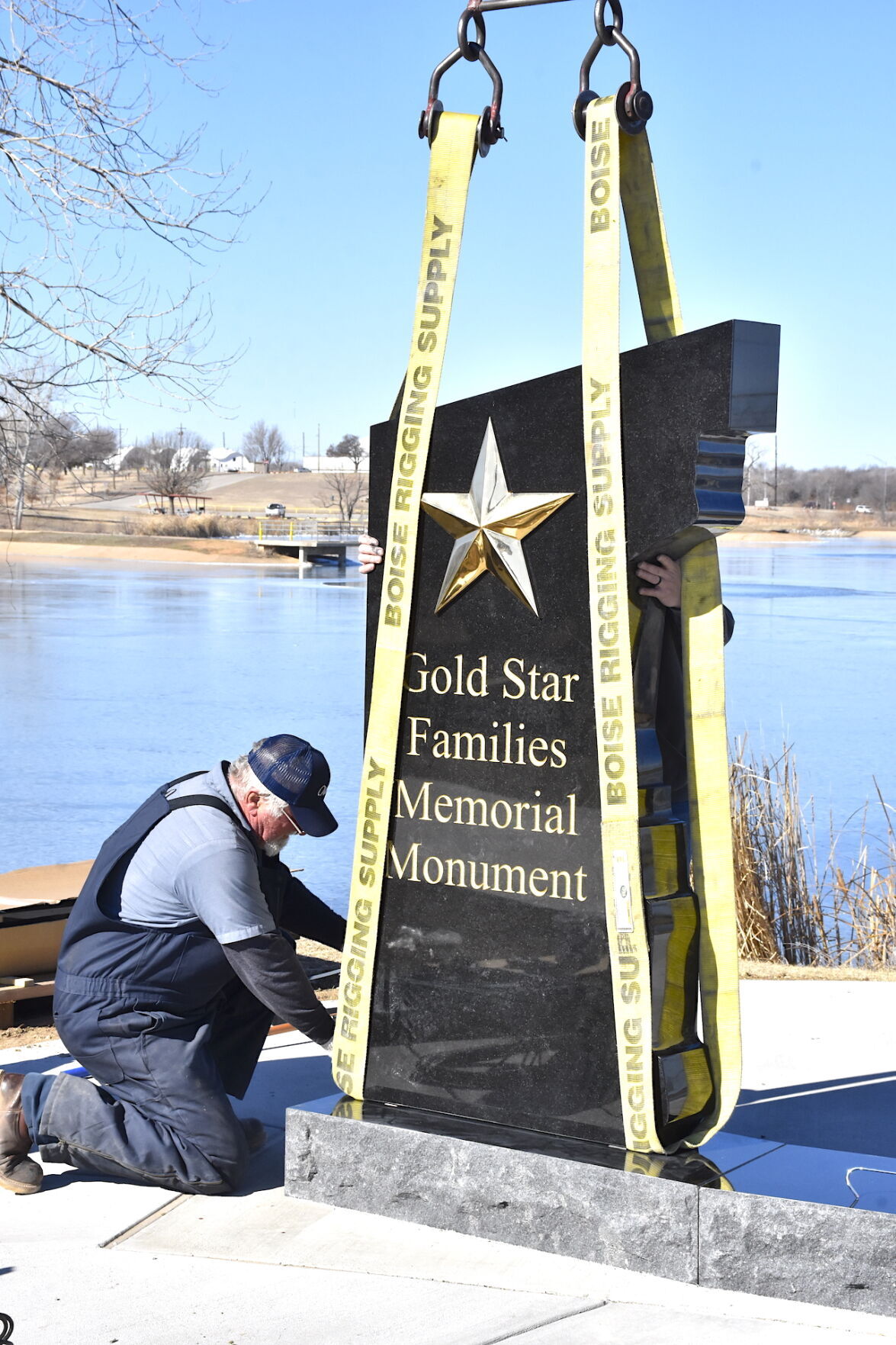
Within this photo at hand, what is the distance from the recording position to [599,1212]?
3.43 meters

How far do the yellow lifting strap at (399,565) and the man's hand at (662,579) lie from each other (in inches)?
25.5

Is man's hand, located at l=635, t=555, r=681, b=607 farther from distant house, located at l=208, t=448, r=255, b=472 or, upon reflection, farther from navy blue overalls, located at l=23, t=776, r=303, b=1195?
distant house, located at l=208, t=448, r=255, b=472

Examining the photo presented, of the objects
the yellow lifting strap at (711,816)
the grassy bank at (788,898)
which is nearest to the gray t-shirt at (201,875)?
the yellow lifting strap at (711,816)

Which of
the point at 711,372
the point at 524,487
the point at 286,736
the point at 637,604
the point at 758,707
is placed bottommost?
the point at 758,707

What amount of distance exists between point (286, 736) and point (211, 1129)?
3.52 feet

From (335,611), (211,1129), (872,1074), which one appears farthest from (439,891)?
(335,611)

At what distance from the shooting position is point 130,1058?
3.96 metres

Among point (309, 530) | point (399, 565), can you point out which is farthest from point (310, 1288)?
point (309, 530)

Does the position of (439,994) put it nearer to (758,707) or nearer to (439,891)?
(439,891)

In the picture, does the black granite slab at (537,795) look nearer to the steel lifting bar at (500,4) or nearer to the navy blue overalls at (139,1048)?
the navy blue overalls at (139,1048)

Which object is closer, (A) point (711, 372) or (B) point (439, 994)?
(A) point (711, 372)

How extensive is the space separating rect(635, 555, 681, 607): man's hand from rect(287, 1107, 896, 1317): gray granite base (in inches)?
55.5

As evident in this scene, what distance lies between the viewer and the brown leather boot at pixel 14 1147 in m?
3.93

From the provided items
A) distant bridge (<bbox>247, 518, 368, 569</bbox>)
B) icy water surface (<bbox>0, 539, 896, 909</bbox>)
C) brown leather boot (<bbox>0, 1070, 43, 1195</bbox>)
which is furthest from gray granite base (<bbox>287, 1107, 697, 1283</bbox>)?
distant bridge (<bbox>247, 518, 368, 569</bbox>)
